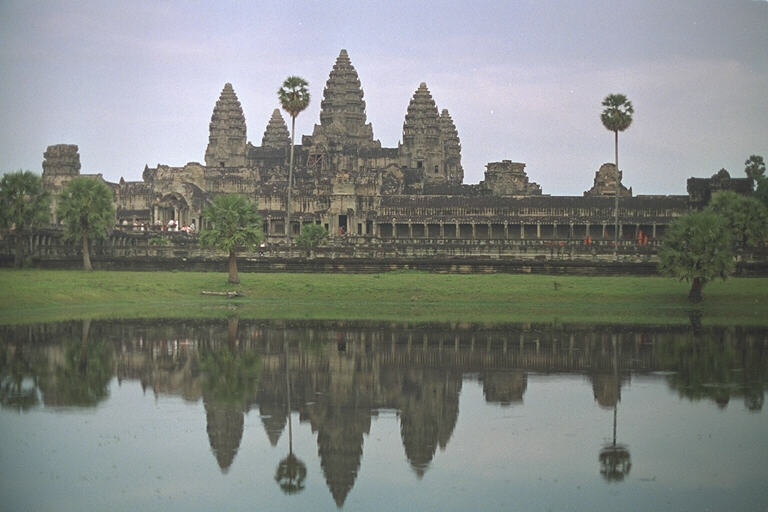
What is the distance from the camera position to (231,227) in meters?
57.3

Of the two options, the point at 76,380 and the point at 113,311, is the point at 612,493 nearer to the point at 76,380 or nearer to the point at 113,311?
the point at 76,380

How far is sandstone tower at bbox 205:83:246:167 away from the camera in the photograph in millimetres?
130375

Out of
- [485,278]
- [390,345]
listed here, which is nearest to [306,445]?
[390,345]

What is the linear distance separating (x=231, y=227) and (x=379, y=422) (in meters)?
33.9

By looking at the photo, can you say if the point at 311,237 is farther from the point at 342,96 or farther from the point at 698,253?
the point at 342,96

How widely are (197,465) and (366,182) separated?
83867 millimetres

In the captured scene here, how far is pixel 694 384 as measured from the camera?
29.5 metres

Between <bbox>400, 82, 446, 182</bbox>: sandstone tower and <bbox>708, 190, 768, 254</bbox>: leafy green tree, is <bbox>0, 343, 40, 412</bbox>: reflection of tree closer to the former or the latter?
<bbox>708, 190, 768, 254</bbox>: leafy green tree

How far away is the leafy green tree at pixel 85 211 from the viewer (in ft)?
215

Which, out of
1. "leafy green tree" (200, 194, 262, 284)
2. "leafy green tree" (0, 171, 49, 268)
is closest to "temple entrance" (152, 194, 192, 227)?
"leafy green tree" (0, 171, 49, 268)

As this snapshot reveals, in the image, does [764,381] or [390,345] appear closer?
[764,381]

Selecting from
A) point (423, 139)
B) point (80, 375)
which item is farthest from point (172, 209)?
point (80, 375)

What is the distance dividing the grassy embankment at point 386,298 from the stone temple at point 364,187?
26649mm

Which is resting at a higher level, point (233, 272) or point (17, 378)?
point (233, 272)
